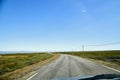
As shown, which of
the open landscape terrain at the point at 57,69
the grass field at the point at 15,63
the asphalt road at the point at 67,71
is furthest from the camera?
the grass field at the point at 15,63

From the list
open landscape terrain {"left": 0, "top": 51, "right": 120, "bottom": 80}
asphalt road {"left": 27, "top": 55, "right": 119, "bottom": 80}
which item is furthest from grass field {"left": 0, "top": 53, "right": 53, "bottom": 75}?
asphalt road {"left": 27, "top": 55, "right": 119, "bottom": 80}

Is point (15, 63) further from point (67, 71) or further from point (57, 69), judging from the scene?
point (67, 71)

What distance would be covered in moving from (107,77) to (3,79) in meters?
8.54

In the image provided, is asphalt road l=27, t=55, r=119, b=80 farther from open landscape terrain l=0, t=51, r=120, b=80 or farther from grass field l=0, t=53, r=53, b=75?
grass field l=0, t=53, r=53, b=75

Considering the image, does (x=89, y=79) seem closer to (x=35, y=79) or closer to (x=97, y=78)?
(x=97, y=78)

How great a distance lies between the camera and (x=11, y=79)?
1165 cm

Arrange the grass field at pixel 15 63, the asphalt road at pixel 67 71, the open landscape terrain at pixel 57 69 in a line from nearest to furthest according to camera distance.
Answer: the asphalt road at pixel 67 71 → the open landscape terrain at pixel 57 69 → the grass field at pixel 15 63

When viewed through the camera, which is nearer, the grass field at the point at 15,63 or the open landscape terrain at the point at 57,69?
the open landscape terrain at the point at 57,69

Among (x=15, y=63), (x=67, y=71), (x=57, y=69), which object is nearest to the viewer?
(x=67, y=71)

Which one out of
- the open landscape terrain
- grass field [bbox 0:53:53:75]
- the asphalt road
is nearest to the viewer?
the asphalt road

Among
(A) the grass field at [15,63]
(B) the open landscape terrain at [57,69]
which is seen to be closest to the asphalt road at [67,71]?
(B) the open landscape terrain at [57,69]

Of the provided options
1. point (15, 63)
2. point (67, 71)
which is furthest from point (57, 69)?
point (15, 63)

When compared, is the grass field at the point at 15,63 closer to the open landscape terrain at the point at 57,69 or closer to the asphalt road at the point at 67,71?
the open landscape terrain at the point at 57,69

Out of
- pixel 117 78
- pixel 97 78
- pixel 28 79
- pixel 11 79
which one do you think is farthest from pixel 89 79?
pixel 11 79
